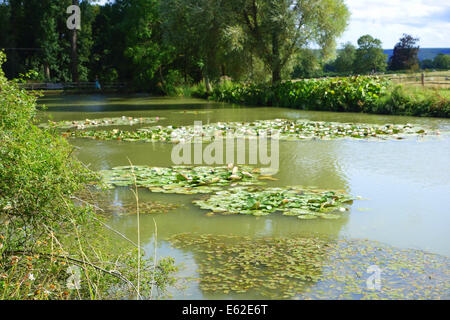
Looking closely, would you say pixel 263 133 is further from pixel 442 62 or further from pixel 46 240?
pixel 442 62

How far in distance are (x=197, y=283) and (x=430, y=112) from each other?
15384mm

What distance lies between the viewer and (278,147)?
11086 millimetres

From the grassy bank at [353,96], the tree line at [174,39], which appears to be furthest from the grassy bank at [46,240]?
the grassy bank at [353,96]

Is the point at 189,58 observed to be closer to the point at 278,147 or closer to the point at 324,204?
the point at 278,147

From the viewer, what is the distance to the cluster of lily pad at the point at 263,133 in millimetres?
12508

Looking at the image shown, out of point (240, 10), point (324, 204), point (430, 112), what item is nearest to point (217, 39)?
point (240, 10)

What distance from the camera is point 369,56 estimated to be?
2616 inches

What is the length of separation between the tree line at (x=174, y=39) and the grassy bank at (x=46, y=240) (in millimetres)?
1267

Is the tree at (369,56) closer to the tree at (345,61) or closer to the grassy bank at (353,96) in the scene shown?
the tree at (345,61)

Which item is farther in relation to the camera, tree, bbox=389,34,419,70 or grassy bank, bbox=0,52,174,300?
tree, bbox=389,34,419,70

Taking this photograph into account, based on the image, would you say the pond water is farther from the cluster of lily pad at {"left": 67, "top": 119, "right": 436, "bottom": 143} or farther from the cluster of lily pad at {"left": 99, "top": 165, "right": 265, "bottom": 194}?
the cluster of lily pad at {"left": 67, "top": 119, "right": 436, "bottom": 143}

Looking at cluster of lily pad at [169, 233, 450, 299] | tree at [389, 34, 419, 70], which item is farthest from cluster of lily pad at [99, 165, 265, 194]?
tree at [389, 34, 419, 70]

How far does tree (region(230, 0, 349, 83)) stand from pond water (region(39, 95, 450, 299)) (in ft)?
34.4

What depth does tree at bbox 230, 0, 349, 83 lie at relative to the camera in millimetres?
22219
